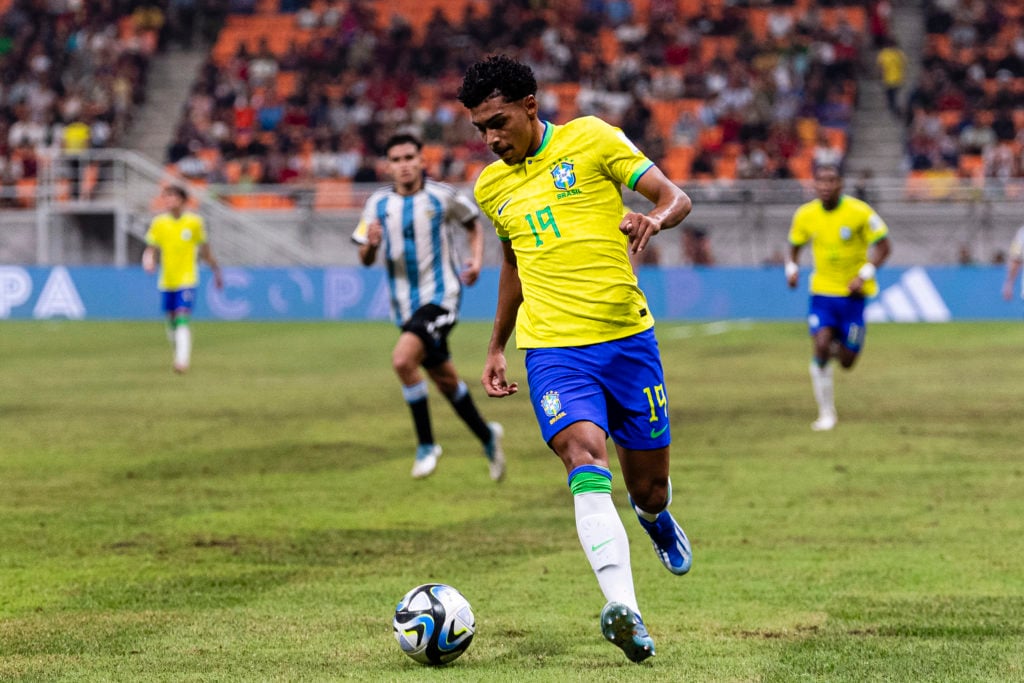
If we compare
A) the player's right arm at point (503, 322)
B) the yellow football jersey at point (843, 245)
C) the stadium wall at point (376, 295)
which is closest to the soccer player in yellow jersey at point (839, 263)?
the yellow football jersey at point (843, 245)

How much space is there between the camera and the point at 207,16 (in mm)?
40312

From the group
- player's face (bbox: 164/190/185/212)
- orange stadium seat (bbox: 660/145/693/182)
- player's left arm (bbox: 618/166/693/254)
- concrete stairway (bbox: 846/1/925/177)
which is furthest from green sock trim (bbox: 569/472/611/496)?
concrete stairway (bbox: 846/1/925/177)

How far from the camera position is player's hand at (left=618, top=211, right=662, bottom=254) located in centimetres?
550

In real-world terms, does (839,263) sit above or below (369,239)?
below

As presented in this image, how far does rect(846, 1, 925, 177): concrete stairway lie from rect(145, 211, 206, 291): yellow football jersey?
16.4 metres

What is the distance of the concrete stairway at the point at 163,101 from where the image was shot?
124 ft

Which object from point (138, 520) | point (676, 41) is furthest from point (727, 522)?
point (676, 41)

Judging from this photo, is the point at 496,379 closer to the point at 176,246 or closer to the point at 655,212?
the point at 655,212

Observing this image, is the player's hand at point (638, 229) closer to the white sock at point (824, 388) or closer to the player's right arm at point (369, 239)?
the player's right arm at point (369, 239)

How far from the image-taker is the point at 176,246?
21375 millimetres

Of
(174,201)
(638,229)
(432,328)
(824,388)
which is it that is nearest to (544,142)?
(638,229)

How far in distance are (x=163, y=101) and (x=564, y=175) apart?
34544mm

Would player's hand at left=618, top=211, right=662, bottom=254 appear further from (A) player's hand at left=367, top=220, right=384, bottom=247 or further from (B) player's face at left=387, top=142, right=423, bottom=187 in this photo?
(B) player's face at left=387, top=142, right=423, bottom=187

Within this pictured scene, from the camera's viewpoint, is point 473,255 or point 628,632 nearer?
point 628,632
